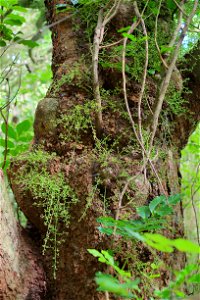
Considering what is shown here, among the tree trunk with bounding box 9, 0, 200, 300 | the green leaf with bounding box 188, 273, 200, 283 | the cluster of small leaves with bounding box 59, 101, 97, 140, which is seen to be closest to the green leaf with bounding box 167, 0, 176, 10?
the tree trunk with bounding box 9, 0, 200, 300

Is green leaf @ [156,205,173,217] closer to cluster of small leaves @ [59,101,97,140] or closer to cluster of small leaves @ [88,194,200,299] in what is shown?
cluster of small leaves @ [88,194,200,299]

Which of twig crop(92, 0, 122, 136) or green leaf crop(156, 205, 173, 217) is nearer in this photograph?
green leaf crop(156, 205, 173, 217)

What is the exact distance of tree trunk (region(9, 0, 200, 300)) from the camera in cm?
135

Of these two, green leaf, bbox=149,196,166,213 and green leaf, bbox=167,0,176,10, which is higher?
green leaf, bbox=167,0,176,10

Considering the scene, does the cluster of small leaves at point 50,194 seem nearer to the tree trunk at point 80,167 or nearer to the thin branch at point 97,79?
the tree trunk at point 80,167

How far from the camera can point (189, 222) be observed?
9.30 ft

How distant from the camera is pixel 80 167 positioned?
1432 mm

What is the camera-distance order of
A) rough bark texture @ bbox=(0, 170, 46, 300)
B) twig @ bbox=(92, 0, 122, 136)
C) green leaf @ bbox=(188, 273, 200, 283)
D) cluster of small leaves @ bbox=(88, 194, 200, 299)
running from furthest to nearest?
1. twig @ bbox=(92, 0, 122, 136)
2. rough bark texture @ bbox=(0, 170, 46, 300)
3. green leaf @ bbox=(188, 273, 200, 283)
4. cluster of small leaves @ bbox=(88, 194, 200, 299)

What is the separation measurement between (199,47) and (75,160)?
829 millimetres

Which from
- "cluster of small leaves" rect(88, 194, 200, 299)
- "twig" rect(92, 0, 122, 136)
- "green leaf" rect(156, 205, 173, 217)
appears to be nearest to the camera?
"cluster of small leaves" rect(88, 194, 200, 299)

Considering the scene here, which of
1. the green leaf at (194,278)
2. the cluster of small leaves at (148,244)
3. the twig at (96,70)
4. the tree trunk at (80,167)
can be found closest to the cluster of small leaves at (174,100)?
the tree trunk at (80,167)

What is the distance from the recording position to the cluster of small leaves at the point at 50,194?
1371 mm

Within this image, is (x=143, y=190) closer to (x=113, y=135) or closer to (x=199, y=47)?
(x=113, y=135)

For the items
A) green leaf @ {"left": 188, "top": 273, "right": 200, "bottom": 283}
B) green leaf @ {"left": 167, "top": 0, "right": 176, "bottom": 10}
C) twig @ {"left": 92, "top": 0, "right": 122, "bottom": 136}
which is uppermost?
green leaf @ {"left": 167, "top": 0, "right": 176, "bottom": 10}
